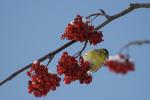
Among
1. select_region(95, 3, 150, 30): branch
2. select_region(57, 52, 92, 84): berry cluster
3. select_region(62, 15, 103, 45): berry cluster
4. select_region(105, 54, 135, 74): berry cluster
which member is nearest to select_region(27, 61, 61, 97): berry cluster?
select_region(57, 52, 92, 84): berry cluster

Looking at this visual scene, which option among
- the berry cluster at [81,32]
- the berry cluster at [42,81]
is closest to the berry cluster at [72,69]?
the berry cluster at [42,81]

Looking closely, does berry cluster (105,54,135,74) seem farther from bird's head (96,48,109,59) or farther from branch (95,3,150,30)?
branch (95,3,150,30)

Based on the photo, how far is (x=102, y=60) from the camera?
6117 millimetres

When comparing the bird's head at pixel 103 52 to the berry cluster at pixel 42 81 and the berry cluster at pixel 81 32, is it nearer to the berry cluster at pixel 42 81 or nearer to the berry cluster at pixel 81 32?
the berry cluster at pixel 81 32

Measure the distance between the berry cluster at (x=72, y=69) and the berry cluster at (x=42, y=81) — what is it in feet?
0.42

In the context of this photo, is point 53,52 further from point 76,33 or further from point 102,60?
point 102,60

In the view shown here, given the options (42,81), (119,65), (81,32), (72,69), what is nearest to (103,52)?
(81,32)

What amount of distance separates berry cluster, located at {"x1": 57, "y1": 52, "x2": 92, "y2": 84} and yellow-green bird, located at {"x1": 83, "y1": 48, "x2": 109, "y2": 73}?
21cm

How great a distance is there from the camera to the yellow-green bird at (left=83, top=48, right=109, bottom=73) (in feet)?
19.6

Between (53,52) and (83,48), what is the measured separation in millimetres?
580

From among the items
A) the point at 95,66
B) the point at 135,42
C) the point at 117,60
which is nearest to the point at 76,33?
the point at 95,66

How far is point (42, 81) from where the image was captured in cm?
556

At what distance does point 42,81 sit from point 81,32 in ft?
2.78

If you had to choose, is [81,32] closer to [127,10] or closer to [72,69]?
[72,69]
